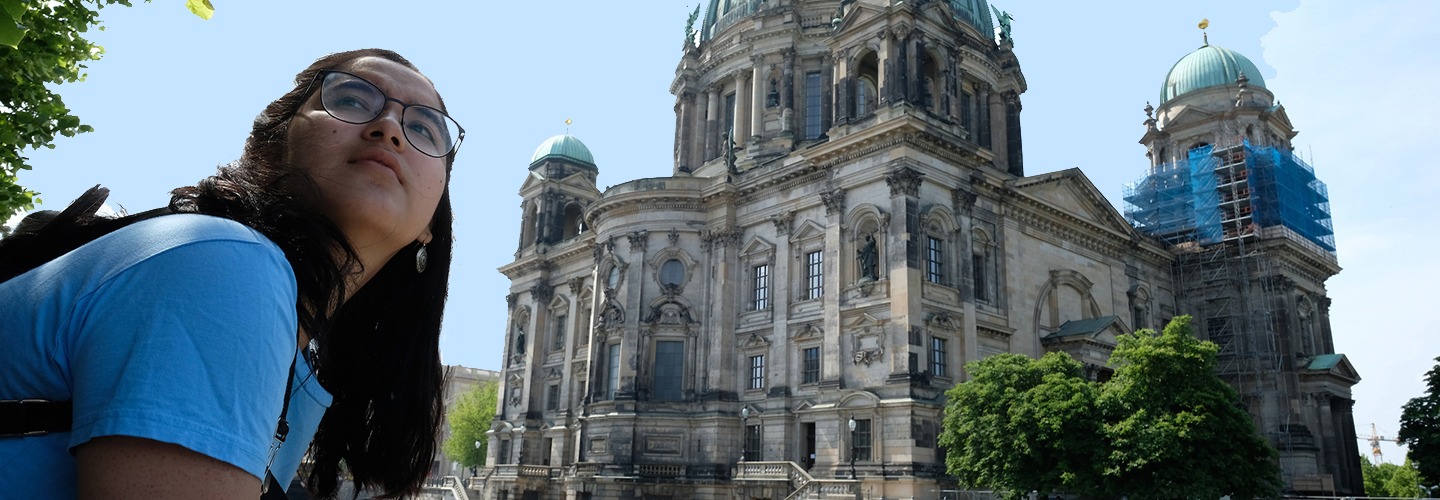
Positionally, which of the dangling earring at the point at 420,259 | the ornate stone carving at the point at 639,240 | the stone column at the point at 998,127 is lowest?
the dangling earring at the point at 420,259

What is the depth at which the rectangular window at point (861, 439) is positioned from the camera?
3156 cm

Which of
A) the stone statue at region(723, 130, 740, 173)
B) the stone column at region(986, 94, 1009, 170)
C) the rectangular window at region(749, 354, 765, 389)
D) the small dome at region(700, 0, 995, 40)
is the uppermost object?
the small dome at region(700, 0, 995, 40)

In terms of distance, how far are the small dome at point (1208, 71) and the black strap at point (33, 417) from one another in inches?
2340

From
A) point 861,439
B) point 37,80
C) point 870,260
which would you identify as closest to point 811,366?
point 861,439

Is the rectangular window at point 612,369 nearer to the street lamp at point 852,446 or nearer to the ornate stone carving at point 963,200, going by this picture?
the street lamp at point 852,446

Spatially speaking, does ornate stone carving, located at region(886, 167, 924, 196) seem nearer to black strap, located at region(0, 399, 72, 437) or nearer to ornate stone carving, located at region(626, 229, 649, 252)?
ornate stone carving, located at region(626, 229, 649, 252)

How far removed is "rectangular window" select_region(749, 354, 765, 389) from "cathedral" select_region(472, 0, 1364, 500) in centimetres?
11

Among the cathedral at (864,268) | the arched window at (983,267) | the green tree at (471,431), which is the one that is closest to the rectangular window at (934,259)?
the cathedral at (864,268)

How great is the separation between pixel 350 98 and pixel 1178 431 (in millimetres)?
26173

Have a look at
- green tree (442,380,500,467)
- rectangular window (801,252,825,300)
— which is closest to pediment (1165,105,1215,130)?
rectangular window (801,252,825,300)

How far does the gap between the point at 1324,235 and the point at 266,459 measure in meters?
59.1

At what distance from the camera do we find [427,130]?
80.7 inches

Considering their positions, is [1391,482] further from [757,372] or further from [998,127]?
[757,372]

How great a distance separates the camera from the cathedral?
3319 cm
